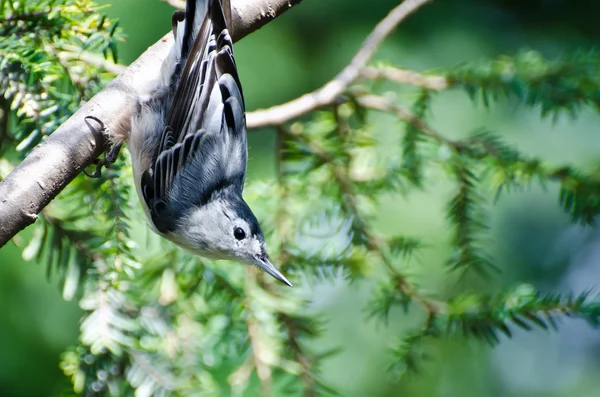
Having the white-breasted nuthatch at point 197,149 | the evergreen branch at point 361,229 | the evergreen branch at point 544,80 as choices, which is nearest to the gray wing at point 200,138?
the white-breasted nuthatch at point 197,149

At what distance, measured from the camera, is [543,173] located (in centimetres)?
115

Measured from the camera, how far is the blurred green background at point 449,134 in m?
1.57

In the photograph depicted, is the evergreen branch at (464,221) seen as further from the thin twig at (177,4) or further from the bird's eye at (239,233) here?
the thin twig at (177,4)

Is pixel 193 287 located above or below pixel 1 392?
above

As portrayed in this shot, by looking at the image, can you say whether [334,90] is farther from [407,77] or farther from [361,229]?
[361,229]

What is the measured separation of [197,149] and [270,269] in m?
0.26

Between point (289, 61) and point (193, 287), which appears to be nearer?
point (193, 287)

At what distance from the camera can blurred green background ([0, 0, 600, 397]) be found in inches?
61.9

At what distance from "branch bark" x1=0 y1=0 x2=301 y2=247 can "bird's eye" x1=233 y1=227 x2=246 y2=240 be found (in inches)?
9.5

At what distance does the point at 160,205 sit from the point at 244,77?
19.4 inches

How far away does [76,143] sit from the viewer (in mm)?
869

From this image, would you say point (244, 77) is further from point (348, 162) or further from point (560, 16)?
point (560, 16)

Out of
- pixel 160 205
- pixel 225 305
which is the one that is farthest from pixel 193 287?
pixel 160 205

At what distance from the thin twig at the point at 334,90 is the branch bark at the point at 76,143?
21cm
